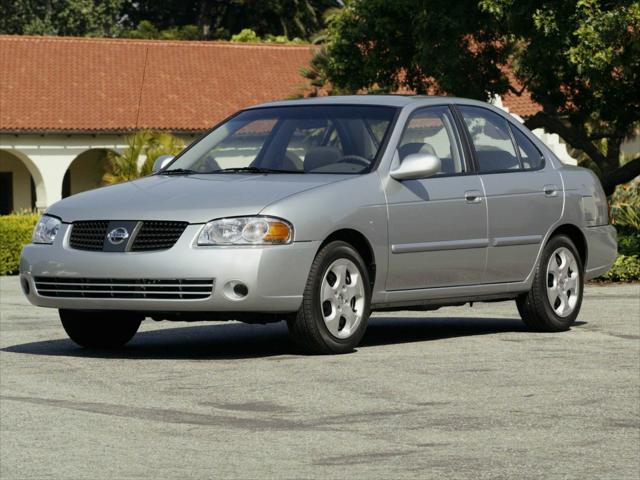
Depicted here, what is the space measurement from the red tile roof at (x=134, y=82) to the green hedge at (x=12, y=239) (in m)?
14.5

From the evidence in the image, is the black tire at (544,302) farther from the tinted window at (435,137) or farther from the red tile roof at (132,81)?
the red tile roof at (132,81)

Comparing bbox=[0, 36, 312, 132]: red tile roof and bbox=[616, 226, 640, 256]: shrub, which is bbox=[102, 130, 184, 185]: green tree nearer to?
bbox=[0, 36, 312, 132]: red tile roof

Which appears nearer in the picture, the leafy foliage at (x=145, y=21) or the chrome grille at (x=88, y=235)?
the chrome grille at (x=88, y=235)

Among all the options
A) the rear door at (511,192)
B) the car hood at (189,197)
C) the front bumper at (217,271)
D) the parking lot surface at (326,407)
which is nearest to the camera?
the parking lot surface at (326,407)

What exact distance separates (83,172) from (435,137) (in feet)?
134

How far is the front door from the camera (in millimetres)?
11234

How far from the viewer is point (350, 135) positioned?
1141 cm

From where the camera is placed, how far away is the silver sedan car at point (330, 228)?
33.9 feet

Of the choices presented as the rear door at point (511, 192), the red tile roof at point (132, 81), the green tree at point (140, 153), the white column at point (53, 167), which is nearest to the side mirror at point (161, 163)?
the rear door at point (511, 192)

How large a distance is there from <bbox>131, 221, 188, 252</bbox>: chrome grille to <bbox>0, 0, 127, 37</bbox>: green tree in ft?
208

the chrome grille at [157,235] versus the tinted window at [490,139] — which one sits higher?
the tinted window at [490,139]

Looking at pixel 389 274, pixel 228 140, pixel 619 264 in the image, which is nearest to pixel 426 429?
pixel 389 274

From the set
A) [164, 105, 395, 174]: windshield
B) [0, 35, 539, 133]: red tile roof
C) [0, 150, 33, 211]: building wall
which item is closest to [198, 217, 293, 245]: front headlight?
[164, 105, 395, 174]: windshield

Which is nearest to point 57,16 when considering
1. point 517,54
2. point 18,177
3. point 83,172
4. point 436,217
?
point 83,172
